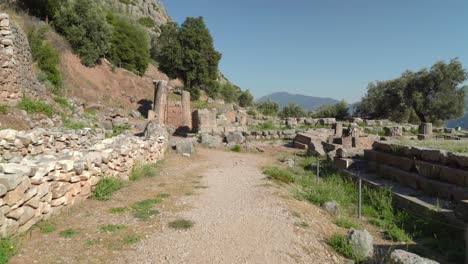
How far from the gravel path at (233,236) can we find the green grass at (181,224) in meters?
0.14

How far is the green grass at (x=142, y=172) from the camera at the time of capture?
9.19 metres

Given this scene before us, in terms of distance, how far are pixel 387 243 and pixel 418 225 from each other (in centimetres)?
132

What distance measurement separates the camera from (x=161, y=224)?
5688 millimetres

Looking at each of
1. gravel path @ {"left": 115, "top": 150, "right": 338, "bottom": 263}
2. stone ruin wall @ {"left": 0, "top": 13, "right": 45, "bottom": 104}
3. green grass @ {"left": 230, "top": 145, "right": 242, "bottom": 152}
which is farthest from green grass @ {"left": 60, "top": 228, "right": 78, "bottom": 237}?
green grass @ {"left": 230, "top": 145, "right": 242, "bottom": 152}

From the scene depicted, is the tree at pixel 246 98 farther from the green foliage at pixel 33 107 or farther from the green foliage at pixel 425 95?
the green foliage at pixel 33 107

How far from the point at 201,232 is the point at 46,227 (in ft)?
7.68

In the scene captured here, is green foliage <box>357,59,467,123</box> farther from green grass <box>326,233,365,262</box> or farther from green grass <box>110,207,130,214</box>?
green grass <box>110,207,130,214</box>

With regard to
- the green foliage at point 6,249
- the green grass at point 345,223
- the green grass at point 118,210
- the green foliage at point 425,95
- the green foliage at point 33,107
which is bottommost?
the green grass at point 345,223

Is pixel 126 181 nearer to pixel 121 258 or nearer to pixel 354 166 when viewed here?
pixel 121 258

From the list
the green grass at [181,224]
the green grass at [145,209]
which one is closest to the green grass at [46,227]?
the green grass at [145,209]

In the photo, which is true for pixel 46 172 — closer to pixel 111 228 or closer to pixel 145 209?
pixel 111 228

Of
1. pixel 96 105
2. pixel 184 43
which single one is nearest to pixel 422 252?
pixel 96 105

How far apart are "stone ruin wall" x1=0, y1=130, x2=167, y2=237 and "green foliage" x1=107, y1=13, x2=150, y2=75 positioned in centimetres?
2825

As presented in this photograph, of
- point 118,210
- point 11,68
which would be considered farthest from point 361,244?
point 11,68
